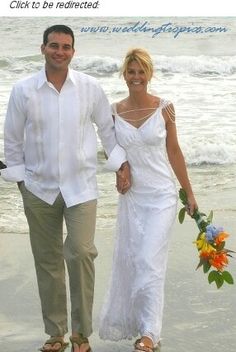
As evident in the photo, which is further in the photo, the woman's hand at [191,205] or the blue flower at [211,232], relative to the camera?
the woman's hand at [191,205]

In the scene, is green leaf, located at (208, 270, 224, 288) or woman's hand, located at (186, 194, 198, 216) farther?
woman's hand, located at (186, 194, 198, 216)

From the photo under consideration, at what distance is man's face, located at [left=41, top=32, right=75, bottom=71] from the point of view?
3553 millimetres

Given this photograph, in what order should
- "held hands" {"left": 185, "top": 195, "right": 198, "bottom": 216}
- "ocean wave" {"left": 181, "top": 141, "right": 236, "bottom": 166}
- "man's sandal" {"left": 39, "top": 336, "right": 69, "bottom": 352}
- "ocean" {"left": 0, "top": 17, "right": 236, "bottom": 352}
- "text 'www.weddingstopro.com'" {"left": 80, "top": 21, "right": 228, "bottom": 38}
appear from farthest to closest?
1. "text 'www.weddingstopro.com'" {"left": 80, "top": 21, "right": 228, "bottom": 38}
2. "ocean wave" {"left": 181, "top": 141, "right": 236, "bottom": 166}
3. "ocean" {"left": 0, "top": 17, "right": 236, "bottom": 352}
4. "held hands" {"left": 185, "top": 195, "right": 198, "bottom": 216}
5. "man's sandal" {"left": 39, "top": 336, "right": 69, "bottom": 352}

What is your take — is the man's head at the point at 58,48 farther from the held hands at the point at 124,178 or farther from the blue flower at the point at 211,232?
the blue flower at the point at 211,232

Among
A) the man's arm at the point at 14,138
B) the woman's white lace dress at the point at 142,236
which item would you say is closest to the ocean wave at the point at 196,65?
the woman's white lace dress at the point at 142,236

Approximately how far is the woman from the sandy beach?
24 cm

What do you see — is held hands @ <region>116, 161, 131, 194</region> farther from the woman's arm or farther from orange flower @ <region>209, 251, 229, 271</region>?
orange flower @ <region>209, 251, 229, 271</region>

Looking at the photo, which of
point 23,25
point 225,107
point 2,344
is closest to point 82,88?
point 2,344

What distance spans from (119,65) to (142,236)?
22367mm

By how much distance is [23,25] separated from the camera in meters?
43.2

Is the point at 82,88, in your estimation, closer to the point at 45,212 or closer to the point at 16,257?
the point at 45,212

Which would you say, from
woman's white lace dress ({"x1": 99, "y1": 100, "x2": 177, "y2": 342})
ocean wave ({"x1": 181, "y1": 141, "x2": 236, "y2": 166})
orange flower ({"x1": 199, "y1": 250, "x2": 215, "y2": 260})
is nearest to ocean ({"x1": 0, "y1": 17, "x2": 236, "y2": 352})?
ocean wave ({"x1": 181, "y1": 141, "x2": 236, "y2": 166})

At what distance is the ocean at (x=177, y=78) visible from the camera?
773 cm

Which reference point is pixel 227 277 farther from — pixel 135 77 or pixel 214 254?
pixel 135 77
